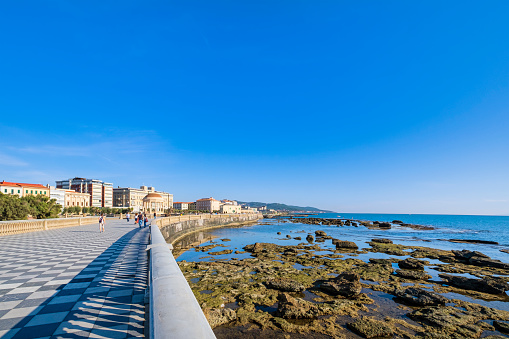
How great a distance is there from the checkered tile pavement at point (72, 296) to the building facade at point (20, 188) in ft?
295

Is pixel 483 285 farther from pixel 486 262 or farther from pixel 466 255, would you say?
pixel 466 255

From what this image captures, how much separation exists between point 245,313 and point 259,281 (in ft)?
13.5

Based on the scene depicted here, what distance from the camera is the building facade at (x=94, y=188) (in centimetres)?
13812

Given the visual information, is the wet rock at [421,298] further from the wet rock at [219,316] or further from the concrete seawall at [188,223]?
the concrete seawall at [188,223]

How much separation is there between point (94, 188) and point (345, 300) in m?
157

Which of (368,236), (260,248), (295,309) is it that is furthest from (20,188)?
(295,309)

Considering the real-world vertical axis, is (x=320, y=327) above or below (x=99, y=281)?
below

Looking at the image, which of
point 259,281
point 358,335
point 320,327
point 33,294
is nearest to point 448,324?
point 358,335

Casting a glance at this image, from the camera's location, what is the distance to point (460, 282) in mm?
13523

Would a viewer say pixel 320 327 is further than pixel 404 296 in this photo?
No

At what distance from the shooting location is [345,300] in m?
10.7

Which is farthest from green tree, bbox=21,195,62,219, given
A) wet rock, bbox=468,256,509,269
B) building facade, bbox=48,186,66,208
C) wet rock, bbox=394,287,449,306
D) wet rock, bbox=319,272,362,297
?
building facade, bbox=48,186,66,208

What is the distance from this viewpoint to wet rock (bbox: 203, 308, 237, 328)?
847cm

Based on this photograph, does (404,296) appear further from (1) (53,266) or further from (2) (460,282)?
(1) (53,266)
